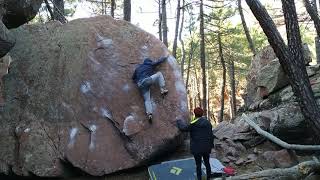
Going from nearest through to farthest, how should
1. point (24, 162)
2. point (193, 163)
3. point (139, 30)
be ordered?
point (193, 163) → point (24, 162) → point (139, 30)

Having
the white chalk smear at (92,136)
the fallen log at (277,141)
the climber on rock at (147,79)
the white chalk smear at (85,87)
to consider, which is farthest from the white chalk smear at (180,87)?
the white chalk smear at (92,136)

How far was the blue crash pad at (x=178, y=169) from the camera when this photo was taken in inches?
368

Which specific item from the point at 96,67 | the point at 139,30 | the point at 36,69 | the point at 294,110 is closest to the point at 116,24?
the point at 139,30

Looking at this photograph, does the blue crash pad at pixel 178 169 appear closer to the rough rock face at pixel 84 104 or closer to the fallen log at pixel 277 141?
the rough rock face at pixel 84 104

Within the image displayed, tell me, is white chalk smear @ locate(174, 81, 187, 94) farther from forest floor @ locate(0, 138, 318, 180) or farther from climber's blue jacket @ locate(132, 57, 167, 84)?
forest floor @ locate(0, 138, 318, 180)

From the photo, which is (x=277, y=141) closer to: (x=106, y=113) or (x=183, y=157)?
(x=183, y=157)

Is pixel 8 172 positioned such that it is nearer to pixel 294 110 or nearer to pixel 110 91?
pixel 110 91

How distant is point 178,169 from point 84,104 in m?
3.02

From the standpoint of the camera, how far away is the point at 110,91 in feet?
36.0

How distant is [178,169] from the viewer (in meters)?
9.57

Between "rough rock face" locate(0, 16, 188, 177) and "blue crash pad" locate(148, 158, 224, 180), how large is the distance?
619 mm

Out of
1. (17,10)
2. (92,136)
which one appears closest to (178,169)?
(92,136)

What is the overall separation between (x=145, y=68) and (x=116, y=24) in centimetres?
232

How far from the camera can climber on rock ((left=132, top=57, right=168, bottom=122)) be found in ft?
35.1
